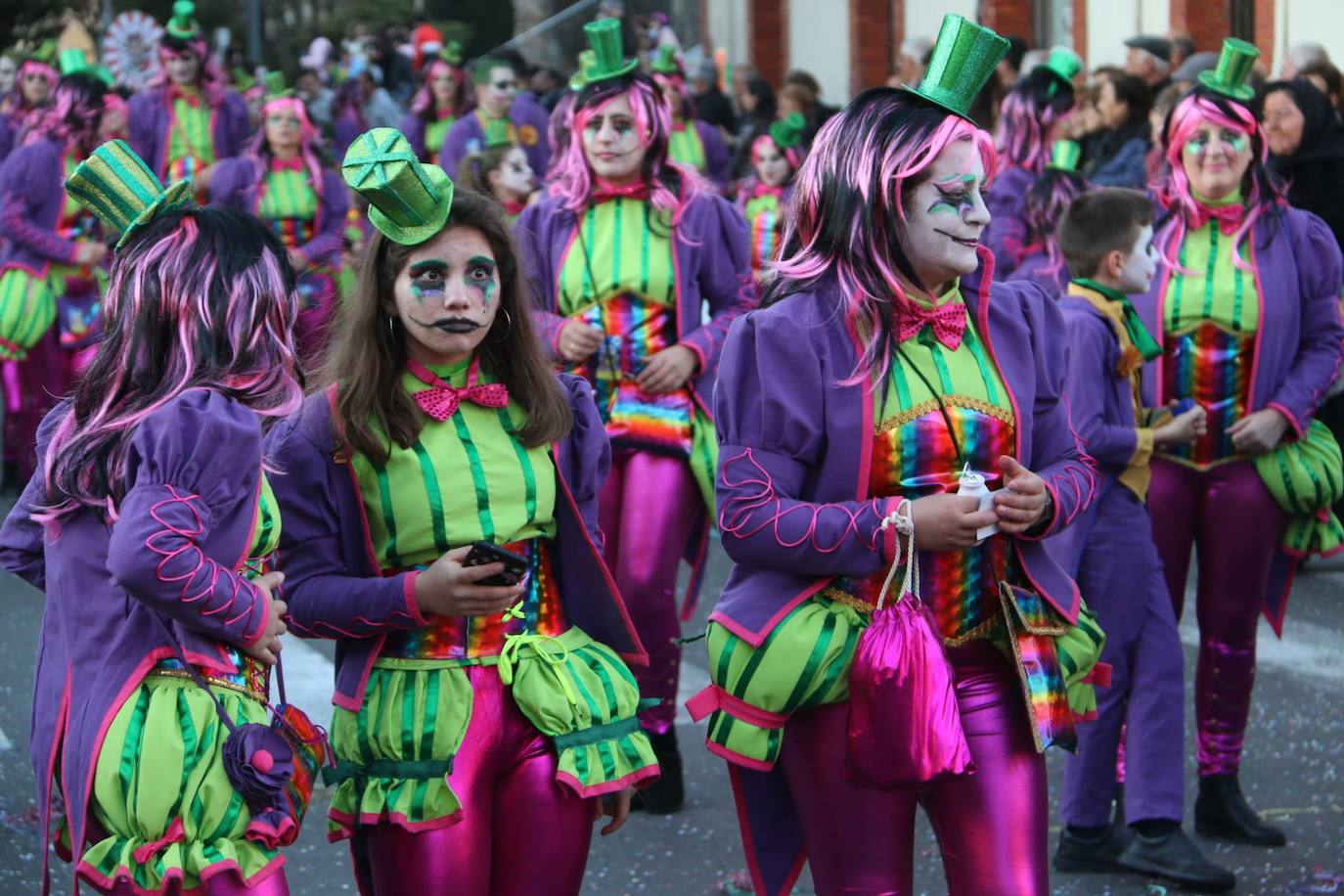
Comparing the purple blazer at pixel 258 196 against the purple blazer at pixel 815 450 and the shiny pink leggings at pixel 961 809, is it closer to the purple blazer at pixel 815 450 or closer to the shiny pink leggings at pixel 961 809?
the purple blazer at pixel 815 450

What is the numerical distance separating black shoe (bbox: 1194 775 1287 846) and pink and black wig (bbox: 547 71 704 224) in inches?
85.5

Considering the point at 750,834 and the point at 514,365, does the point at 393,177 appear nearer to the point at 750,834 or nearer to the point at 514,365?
the point at 514,365

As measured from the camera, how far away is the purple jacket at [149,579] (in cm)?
315

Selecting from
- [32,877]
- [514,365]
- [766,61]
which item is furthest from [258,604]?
[766,61]

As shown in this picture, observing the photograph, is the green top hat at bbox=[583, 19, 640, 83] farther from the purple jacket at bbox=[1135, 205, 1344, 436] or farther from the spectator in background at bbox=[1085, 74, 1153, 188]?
the spectator in background at bbox=[1085, 74, 1153, 188]

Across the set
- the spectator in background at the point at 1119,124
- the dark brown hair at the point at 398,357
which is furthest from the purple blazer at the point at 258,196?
the dark brown hair at the point at 398,357

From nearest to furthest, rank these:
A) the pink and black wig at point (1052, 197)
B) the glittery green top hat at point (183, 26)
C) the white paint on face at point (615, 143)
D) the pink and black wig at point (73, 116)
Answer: the white paint on face at point (615, 143)
the pink and black wig at point (1052, 197)
the pink and black wig at point (73, 116)
the glittery green top hat at point (183, 26)

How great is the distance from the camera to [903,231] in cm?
355

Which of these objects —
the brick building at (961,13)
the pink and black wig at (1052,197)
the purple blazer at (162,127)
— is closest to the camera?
the pink and black wig at (1052,197)

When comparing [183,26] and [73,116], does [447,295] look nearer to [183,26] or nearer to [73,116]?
[73,116]

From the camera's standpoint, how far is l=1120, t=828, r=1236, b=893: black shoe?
499 centimetres

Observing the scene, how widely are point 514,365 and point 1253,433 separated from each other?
2.37 meters

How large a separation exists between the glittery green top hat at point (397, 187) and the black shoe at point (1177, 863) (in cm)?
254

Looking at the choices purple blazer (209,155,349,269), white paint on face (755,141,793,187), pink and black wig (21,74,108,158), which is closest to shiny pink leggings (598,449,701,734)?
purple blazer (209,155,349,269)
